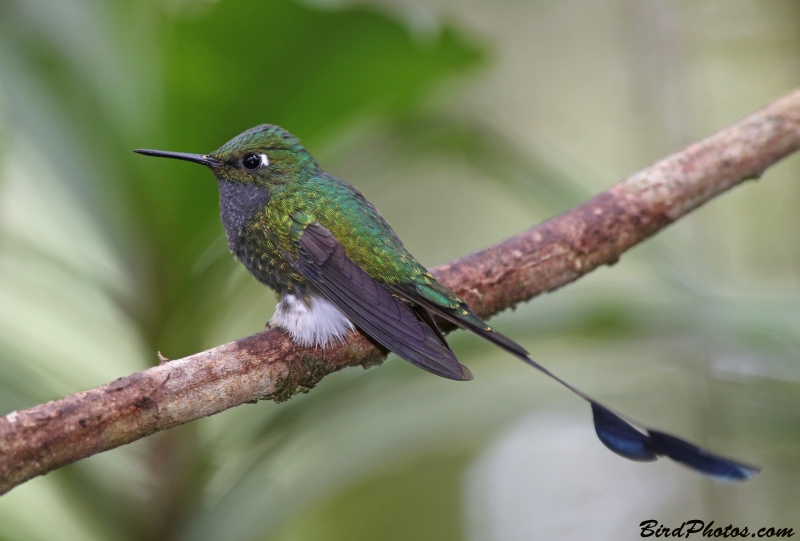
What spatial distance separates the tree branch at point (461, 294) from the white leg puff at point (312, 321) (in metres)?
0.04

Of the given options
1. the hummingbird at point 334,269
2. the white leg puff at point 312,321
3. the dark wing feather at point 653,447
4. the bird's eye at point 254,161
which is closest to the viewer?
the dark wing feather at point 653,447

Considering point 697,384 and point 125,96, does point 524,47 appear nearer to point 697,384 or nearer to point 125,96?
point 697,384

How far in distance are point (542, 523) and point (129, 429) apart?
3.01 metres

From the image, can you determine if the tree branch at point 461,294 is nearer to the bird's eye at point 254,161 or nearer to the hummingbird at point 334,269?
the hummingbird at point 334,269

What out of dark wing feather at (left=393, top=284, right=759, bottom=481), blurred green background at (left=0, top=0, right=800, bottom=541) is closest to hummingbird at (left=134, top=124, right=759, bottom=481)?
dark wing feather at (left=393, top=284, right=759, bottom=481)

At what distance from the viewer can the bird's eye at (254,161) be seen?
256cm

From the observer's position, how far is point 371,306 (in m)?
2.17

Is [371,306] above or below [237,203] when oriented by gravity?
below

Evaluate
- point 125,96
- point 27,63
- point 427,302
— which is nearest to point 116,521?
point 427,302

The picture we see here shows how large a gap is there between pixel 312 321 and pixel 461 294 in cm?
52

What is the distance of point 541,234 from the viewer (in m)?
2.48

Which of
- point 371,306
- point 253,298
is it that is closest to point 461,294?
point 371,306

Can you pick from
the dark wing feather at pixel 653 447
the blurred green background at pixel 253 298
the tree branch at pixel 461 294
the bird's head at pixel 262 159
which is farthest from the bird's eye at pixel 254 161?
the dark wing feather at pixel 653 447

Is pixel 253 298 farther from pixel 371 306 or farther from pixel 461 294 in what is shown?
pixel 461 294
